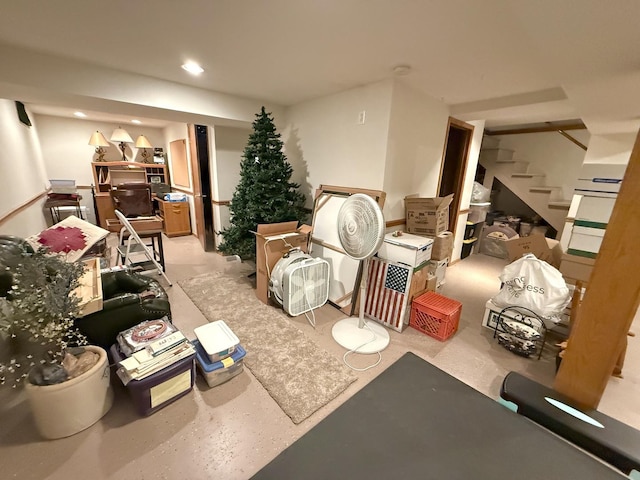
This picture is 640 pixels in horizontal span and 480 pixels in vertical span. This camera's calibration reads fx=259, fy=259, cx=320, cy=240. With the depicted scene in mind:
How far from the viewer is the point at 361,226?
6.65ft

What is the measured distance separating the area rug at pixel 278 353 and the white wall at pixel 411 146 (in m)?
1.53

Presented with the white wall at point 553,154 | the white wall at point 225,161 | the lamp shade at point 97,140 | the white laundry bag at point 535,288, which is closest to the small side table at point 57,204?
the lamp shade at point 97,140

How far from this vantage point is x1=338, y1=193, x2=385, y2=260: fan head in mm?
1925

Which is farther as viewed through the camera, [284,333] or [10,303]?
[284,333]

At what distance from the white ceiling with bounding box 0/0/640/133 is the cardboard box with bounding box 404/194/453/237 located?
1063mm

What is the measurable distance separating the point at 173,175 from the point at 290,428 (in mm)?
5750

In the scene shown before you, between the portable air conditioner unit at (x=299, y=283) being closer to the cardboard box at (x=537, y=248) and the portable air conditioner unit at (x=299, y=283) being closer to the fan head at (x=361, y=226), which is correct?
the fan head at (x=361, y=226)

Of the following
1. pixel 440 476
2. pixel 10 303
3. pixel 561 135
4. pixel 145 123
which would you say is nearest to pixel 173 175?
pixel 145 123

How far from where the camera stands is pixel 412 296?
98.4 inches

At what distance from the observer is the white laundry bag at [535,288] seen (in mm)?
2131

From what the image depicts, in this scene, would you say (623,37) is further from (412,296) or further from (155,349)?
(155,349)

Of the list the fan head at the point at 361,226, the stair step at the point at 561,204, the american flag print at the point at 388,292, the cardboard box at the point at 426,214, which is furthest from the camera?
the stair step at the point at 561,204

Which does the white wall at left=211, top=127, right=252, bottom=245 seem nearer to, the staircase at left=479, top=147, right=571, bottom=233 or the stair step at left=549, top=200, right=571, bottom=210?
the staircase at left=479, top=147, right=571, bottom=233

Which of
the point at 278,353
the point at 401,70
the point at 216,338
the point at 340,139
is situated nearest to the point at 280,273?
the point at 278,353
